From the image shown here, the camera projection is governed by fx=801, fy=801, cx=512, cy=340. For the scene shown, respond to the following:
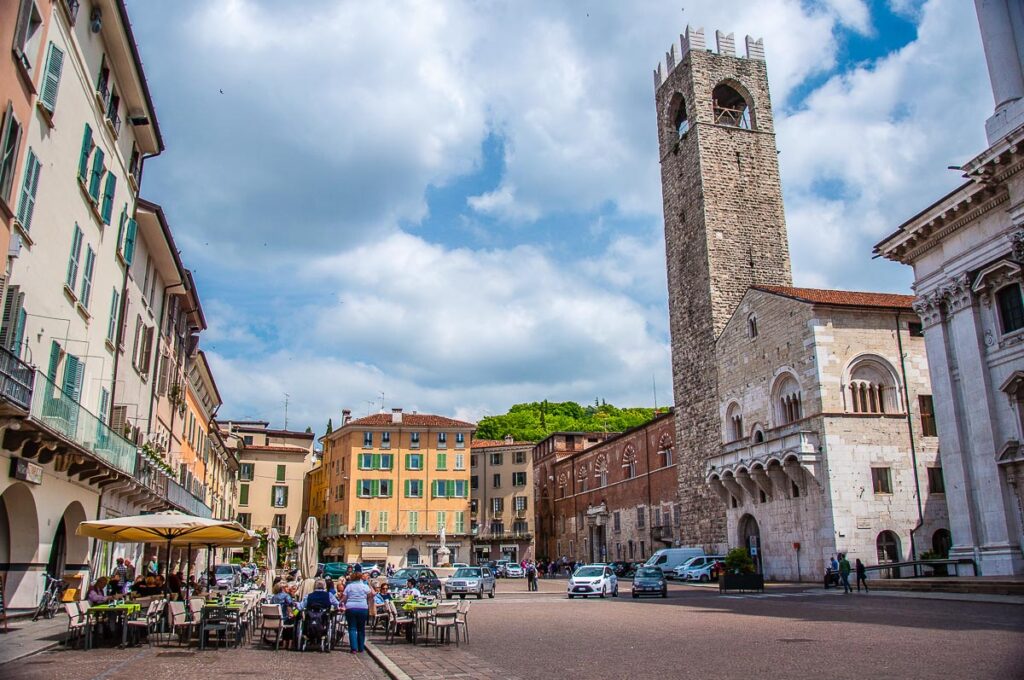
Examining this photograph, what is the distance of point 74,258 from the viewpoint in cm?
1789

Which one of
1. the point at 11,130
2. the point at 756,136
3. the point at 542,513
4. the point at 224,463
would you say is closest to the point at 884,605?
the point at 11,130

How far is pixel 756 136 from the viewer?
49.0 m

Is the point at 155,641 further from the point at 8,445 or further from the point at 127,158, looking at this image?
the point at 127,158

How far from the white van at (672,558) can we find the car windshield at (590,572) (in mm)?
10920

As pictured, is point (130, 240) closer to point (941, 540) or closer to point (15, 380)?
point (15, 380)

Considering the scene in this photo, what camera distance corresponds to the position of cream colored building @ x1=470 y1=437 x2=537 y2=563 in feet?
237

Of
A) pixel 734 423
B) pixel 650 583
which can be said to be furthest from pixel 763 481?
pixel 650 583

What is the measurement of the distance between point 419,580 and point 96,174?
1885cm

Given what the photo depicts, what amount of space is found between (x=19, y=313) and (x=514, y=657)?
10785 millimetres

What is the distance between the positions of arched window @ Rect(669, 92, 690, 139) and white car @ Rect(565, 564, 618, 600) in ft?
99.8

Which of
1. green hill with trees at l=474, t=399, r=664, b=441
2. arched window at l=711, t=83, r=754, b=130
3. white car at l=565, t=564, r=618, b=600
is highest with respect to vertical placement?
arched window at l=711, t=83, r=754, b=130

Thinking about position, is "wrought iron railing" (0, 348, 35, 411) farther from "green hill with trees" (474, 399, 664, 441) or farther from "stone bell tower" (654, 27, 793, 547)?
"green hill with trees" (474, 399, 664, 441)

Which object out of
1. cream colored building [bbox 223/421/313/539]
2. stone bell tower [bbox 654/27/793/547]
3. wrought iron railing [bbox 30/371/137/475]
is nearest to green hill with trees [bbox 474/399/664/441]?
cream colored building [bbox 223/421/313/539]

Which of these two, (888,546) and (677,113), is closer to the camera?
(888,546)
